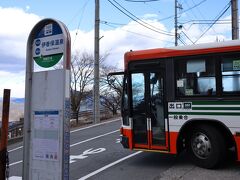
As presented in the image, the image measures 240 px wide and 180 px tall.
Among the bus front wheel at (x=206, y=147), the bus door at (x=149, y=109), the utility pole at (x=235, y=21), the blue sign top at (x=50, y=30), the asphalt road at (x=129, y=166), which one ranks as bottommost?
the asphalt road at (x=129, y=166)

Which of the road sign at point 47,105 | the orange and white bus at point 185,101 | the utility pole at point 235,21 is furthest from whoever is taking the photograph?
the utility pole at point 235,21

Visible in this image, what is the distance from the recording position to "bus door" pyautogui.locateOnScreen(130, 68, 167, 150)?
9.75m

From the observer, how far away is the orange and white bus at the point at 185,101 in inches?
348

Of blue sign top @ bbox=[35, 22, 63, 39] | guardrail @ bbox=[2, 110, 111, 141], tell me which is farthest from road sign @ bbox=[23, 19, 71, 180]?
guardrail @ bbox=[2, 110, 111, 141]

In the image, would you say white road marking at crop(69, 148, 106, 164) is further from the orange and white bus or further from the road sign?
the road sign

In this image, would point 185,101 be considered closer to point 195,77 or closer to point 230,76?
point 195,77

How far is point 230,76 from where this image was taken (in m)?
8.81

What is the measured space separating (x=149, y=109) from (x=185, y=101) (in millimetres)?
1020

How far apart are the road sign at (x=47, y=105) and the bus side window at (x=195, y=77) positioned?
14.6 ft

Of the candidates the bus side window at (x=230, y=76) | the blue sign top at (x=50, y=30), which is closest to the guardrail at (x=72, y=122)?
the bus side window at (x=230, y=76)

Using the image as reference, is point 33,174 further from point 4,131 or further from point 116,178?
point 116,178

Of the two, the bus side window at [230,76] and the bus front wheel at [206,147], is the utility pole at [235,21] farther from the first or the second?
the bus front wheel at [206,147]

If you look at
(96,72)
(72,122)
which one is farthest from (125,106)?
(72,122)

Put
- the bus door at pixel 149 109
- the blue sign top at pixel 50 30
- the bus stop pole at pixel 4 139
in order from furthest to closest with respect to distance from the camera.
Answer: the bus door at pixel 149 109
the bus stop pole at pixel 4 139
the blue sign top at pixel 50 30
